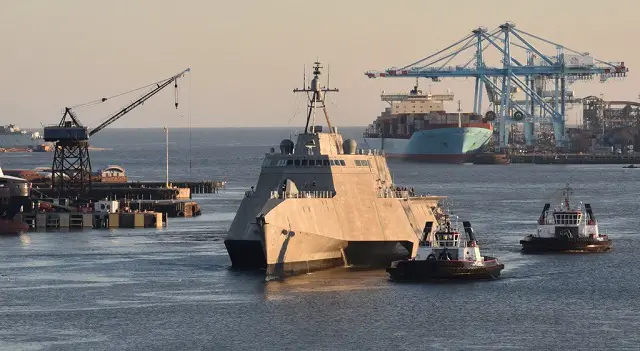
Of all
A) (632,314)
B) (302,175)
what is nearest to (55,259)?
Answer: (302,175)

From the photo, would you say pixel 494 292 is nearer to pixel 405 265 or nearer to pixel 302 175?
pixel 405 265

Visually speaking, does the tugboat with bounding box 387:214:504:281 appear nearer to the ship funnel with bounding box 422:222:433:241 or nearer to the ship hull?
the ship funnel with bounding box 422:222:433:241

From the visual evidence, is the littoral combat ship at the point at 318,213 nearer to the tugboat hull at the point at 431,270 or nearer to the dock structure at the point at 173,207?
→ the tugboat hull at the point at 431,270

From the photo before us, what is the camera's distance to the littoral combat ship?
7425 centimetres

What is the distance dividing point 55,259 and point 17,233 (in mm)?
21906

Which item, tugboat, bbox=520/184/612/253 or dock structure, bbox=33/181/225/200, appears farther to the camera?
dock structure, bbox=33/181/225/200

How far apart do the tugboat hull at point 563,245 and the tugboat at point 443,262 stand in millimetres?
15557

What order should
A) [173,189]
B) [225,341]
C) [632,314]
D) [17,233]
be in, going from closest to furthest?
[225,341], [632,314], [17,233], [173,189]

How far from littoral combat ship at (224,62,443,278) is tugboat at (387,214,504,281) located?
1.59 metres

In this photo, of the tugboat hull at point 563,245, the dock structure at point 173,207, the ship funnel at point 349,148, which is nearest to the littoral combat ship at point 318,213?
the ship funnel at point 349,148

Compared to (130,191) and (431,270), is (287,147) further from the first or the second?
(130,191)

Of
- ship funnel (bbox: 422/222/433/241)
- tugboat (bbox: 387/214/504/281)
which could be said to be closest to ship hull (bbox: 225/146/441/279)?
ship funnel (bbox: 422/222/433/241)

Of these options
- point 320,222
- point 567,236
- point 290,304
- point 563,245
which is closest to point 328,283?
point 320,222

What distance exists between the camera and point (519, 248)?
9381 cm
